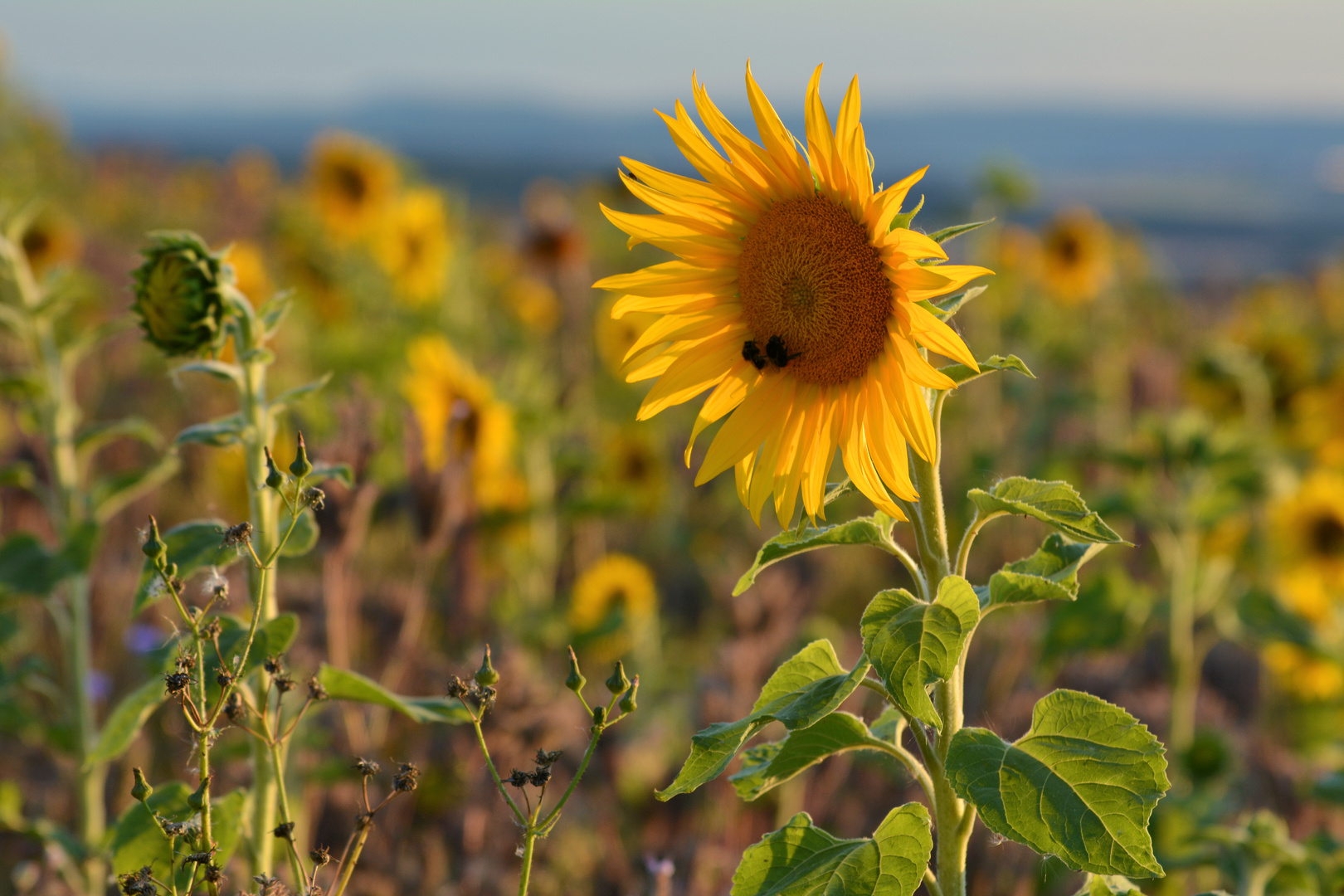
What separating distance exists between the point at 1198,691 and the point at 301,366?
189 inches

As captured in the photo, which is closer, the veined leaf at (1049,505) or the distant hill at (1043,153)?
the veined leaf at (1049,505)

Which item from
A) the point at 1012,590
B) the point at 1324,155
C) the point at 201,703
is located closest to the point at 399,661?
the point at 201,703

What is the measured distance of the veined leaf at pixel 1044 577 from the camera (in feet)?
3.84

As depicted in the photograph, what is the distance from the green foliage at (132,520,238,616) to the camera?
145cm

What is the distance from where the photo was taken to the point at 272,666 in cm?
127

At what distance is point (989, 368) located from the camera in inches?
46.9

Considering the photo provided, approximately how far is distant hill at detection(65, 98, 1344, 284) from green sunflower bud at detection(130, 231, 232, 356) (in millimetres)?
5997

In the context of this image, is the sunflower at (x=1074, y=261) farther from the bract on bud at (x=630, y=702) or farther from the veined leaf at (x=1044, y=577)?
the bract on bud at (x=630, y=702)

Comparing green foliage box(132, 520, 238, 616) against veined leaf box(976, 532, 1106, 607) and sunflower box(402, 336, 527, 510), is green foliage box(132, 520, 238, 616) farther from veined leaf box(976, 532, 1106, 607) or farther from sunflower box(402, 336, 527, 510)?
sunflower box(402, 336, 527, 510)

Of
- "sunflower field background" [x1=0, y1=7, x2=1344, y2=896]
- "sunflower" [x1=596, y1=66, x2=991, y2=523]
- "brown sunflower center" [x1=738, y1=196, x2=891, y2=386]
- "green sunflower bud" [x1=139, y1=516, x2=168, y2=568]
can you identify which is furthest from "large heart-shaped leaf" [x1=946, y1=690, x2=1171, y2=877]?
"green sunflower bud" [x1=139, y1=516, x2=168, y2=568]

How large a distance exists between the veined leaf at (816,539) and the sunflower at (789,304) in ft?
0.11

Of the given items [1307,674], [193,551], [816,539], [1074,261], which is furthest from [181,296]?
[1074,261]

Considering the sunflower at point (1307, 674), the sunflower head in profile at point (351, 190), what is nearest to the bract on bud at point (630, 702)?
the sunflower at point (1307, 674)

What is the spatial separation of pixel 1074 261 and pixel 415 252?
4250mm
